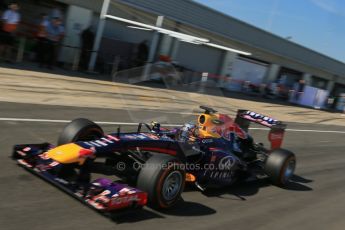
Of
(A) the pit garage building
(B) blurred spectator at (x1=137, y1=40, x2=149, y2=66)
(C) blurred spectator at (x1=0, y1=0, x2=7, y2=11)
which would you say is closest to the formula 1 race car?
(A) the pit garage building

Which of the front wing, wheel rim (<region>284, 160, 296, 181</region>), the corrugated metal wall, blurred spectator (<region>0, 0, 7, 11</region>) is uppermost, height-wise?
the corrugated metal wall

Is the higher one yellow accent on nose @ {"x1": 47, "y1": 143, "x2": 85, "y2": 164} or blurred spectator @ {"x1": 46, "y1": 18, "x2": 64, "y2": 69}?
blurred spectator @ {"x1": 46, "y1": 18, "x2": 64, "y2": 69}

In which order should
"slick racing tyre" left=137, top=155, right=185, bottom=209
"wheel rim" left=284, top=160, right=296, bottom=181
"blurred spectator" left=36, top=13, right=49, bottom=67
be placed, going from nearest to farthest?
1. "slick racing tyre" left=137, top=155, right=185, bottom=209
2. "wheel rim" left=284, top=160, right=296, bottom=181
3. "blurred spectator" left=36, top=13, right=49, bottom=67

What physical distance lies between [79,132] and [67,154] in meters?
0.99

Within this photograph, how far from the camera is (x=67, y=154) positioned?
216 inches

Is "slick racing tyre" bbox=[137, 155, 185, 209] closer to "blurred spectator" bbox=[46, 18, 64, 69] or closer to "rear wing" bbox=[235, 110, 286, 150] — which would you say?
"rear wing" bbox=[235, 110, 286, 150]

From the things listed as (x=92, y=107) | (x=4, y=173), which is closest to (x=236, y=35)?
(x=92, y=107)

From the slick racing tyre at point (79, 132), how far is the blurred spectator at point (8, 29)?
9.97 m

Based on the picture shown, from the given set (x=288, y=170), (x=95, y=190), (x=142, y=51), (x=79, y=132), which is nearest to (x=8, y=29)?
(x=142, y=51)

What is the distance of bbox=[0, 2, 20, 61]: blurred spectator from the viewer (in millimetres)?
15383

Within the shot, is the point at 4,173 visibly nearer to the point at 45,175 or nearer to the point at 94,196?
the point at 45,175

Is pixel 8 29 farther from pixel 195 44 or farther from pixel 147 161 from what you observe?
pixel 147 161

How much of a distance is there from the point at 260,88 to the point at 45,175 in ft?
88.6

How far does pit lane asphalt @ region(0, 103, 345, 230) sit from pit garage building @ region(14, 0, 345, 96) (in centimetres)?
411
